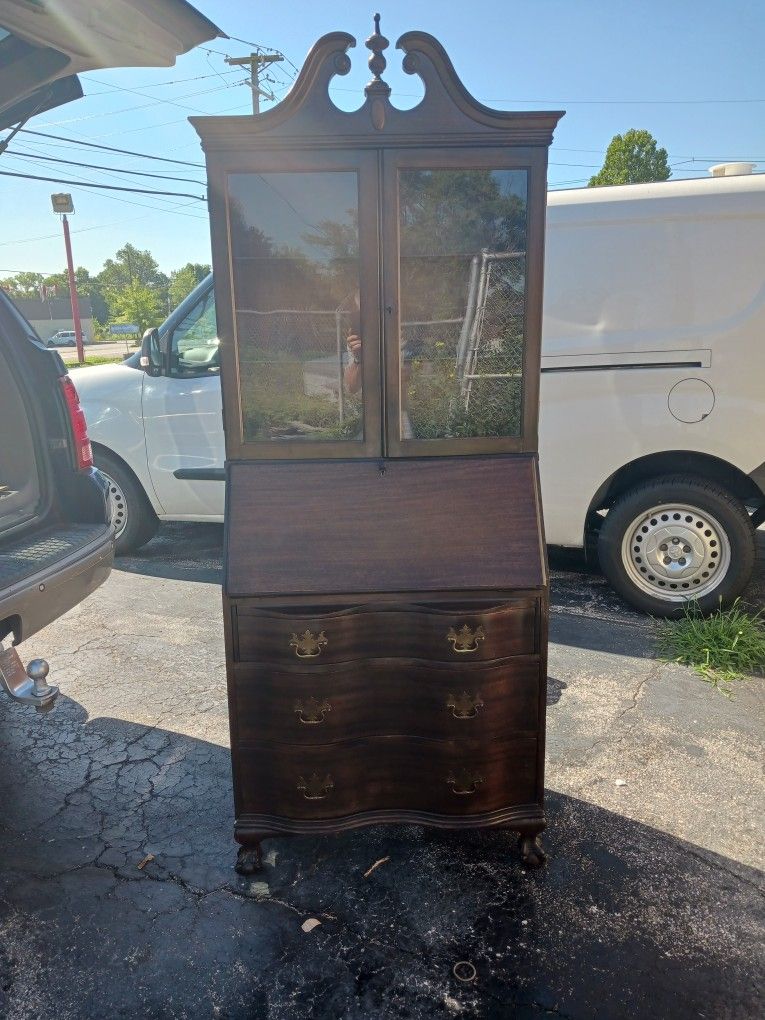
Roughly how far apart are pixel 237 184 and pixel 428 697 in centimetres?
160

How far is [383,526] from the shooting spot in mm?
2105

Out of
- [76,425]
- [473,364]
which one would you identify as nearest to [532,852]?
[473,364]

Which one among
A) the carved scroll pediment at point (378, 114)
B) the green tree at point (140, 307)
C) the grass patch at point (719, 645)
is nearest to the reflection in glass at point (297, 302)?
the carved scroll pediment at point (378, 114)

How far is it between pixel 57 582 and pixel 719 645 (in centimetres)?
321

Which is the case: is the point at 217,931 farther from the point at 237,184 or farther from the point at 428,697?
the point at 237,184

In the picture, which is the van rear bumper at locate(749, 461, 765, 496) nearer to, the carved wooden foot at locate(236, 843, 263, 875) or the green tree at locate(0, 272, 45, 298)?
the carved wooden foot at locate(236, 843, 263, 875)

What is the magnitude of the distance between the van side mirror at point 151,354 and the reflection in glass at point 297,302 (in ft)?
9.30

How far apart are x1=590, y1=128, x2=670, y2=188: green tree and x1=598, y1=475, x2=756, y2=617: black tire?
2832cm

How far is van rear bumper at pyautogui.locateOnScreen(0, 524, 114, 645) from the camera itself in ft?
7.89

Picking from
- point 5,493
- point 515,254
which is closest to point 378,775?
point 515,254

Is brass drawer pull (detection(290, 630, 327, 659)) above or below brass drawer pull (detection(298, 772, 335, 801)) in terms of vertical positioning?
above

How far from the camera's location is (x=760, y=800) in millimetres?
2559

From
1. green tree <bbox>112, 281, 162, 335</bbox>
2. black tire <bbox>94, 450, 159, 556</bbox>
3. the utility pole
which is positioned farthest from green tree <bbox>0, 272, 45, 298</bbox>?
black tire <bbox>94, 450, 159, 556</bbox>

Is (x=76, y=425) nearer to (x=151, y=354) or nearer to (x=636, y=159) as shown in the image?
(x=151, y=354)
